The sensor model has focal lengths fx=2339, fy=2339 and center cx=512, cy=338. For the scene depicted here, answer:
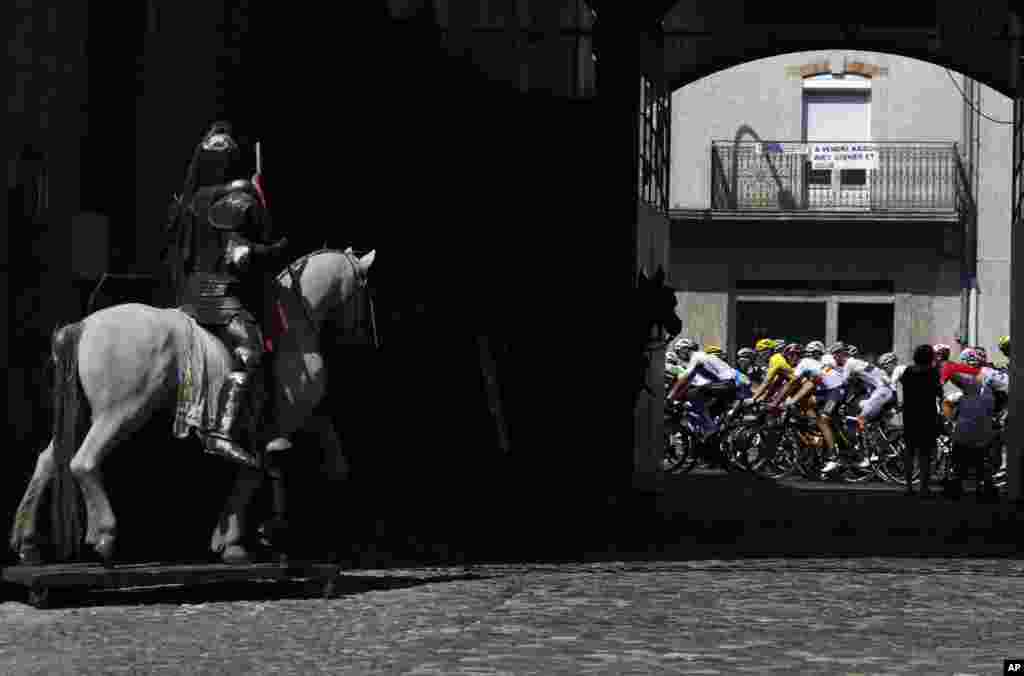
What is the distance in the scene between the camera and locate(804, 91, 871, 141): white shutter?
42062 millimetres

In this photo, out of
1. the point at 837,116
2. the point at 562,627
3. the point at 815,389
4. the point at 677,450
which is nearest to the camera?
the point at 562,627

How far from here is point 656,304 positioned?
18.2 m

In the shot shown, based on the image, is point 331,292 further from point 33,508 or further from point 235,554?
point 33,508

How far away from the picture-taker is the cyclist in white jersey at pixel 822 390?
84.8 ft

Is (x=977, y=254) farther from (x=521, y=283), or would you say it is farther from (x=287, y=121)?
(x=287, y=121)

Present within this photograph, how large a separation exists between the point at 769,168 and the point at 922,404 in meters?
19.7

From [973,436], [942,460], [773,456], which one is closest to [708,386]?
[773,456]

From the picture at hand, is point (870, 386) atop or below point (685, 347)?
below

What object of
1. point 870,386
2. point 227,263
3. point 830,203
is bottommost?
point 870,386

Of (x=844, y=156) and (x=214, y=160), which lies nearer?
(x=214, y=160)

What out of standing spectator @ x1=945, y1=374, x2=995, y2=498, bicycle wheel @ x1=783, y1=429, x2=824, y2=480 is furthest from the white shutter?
standing spectator @ x1=945, y1=374, x2=995, y2=498

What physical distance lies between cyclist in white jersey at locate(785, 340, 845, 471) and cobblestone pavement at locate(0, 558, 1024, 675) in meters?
12.8

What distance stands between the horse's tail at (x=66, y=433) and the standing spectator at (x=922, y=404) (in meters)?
12.9

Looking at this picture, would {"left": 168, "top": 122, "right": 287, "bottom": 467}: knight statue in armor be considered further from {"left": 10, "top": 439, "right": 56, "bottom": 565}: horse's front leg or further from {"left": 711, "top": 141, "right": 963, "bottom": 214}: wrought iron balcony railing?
{"left": 711, "top": 141, "right": 963, "bottom": 214}: wrought iron balcony railing
